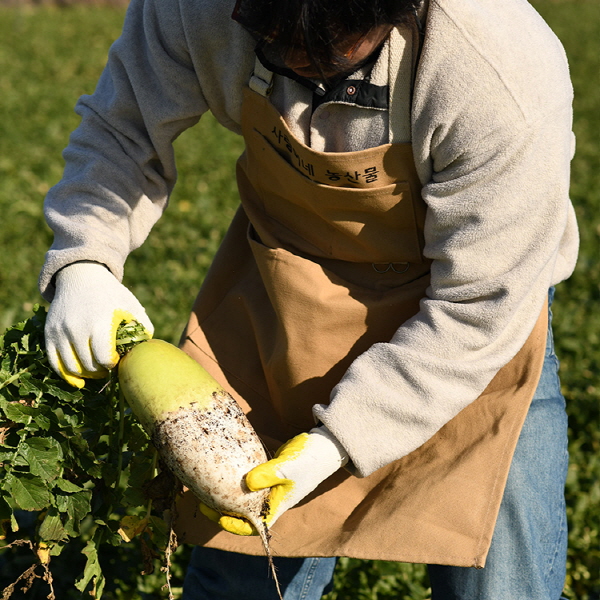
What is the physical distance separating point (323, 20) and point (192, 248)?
13.4 ft

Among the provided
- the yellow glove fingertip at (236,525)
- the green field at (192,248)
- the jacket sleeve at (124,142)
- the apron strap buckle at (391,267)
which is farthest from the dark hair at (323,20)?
the green field at (192,248)

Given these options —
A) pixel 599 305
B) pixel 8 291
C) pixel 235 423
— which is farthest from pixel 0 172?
pixel 235 423

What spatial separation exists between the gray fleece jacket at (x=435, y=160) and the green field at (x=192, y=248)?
1.38 m

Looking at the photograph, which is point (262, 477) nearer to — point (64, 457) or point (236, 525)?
point (236, 525)

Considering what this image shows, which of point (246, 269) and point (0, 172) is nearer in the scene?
point (246, 269)

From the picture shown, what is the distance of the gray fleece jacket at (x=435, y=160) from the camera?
172 cm

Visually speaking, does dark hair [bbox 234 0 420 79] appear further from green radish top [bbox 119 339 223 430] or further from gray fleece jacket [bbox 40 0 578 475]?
green radish top [bbox 119 339 223 430]

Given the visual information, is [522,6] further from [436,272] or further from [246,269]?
[246,269]

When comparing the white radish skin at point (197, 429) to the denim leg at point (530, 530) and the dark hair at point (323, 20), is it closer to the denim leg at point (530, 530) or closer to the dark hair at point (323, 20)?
the denim leg at point (530, 530)

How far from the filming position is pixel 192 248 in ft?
18.5

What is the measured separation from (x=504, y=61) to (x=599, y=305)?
11.7 feet

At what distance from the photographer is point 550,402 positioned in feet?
7.23

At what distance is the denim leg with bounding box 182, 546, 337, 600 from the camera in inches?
94.1

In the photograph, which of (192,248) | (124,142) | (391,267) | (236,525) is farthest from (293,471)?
(192,248)
